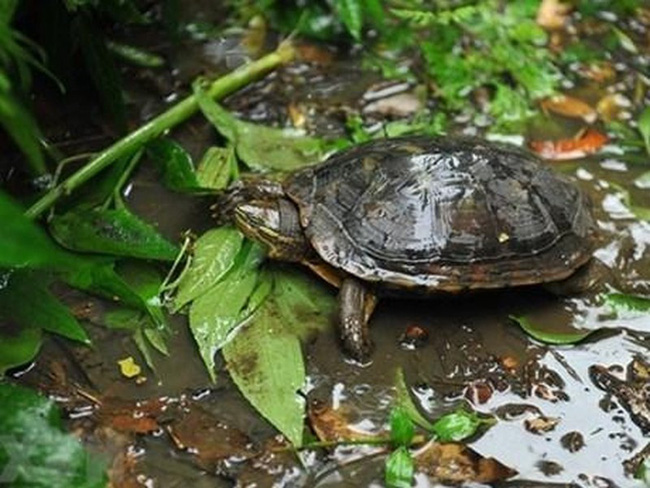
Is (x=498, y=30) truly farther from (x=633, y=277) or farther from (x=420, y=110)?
(x=633, y=277)

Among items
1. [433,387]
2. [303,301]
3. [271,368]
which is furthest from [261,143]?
[433,387]

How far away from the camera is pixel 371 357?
3.15m

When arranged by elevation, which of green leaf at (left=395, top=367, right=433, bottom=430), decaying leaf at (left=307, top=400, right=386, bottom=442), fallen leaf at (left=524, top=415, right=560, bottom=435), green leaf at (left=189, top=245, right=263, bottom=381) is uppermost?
green leaf at (left=189, top=245, right=263, bottom=381)

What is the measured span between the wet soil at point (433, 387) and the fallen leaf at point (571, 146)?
50 centimetres

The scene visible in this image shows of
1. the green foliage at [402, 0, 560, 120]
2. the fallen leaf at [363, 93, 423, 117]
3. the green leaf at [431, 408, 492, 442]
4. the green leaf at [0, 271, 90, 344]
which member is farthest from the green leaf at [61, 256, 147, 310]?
the green foliage at [402, 0, 560, 120]

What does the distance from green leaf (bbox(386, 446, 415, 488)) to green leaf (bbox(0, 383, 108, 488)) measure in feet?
2.45

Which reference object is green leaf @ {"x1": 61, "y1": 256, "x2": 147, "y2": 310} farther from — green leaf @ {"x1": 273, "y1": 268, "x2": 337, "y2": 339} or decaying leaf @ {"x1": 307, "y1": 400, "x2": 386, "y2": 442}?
decaying leaf @ {"x1": 307, "y1": 400, "x2": 386, "y2": 442}

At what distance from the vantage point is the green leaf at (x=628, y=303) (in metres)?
3.32

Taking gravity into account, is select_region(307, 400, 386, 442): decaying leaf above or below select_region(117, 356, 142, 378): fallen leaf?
below

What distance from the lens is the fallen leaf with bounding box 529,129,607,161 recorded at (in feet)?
13.0

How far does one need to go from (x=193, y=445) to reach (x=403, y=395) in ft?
2.04

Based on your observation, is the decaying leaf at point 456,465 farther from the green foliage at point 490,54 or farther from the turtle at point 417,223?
the green foliage at point 490,54

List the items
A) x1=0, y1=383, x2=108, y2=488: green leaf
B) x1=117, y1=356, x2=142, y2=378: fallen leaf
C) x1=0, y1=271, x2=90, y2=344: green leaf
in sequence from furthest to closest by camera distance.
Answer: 1. x1=117, y1=356, x2=142, y2=378: fallen leaf
2. x1=0, y1=271, x2=90, y2=344: green leaf
3. x1=0, y1=383, x2=108, y2=488: green leaf

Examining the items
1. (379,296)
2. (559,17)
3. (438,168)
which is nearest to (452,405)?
(379,296)
